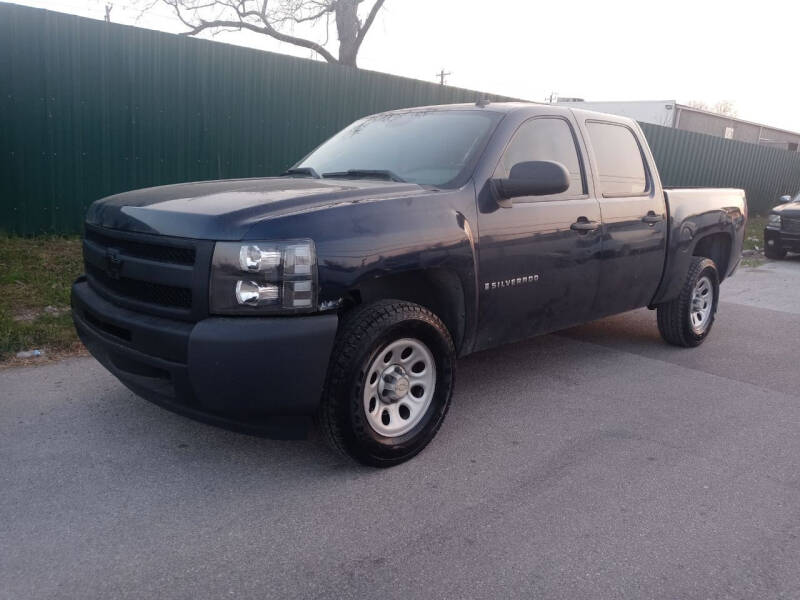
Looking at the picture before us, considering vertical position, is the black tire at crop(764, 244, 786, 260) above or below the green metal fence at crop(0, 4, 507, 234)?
below

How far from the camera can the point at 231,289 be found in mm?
3004

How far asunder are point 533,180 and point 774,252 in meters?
11.2

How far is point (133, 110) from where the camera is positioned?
329 inches

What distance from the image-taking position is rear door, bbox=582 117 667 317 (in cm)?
482

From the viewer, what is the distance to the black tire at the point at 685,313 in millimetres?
5766

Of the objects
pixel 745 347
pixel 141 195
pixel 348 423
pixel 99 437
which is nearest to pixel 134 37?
pixel 141 195

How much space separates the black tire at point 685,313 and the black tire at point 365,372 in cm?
295

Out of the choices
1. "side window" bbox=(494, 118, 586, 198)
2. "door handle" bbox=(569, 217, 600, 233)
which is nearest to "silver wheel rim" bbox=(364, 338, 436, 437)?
"side window" bbox=(494, 118, 586, 198)

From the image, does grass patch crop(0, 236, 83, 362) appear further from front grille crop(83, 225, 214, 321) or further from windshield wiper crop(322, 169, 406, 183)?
windshield wiper crop(322, 169, 406, 183)

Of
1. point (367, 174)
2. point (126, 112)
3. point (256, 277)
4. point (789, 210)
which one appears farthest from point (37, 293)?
point (789, 210)

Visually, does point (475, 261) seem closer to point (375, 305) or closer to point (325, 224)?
point (375, 305)

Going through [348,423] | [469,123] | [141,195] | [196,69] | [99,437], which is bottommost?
[99,437]

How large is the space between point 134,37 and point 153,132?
43.6 inches

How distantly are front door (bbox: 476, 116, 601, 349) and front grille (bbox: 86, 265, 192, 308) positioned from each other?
1627 mm
